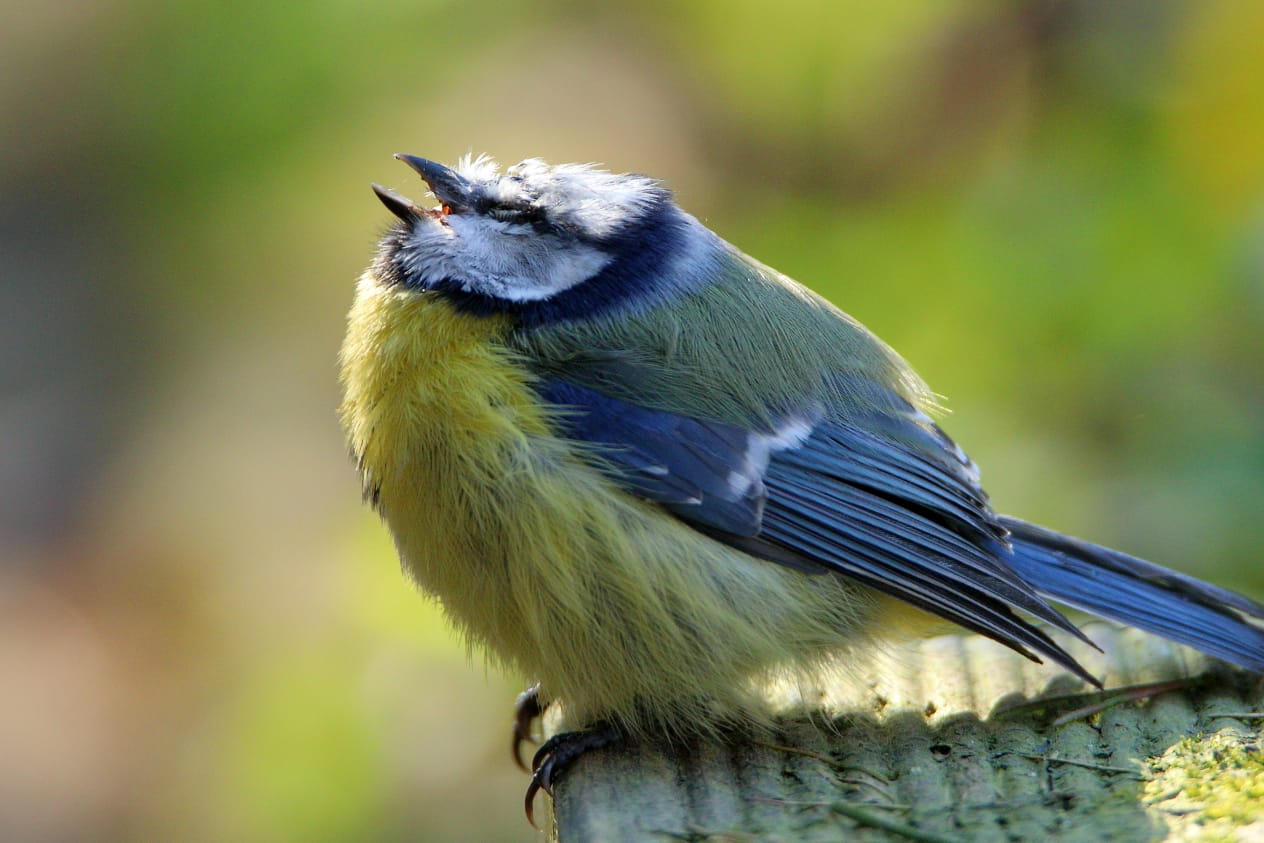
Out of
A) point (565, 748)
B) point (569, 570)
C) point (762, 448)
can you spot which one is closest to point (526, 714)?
point (565, 748)

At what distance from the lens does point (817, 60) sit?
381cm

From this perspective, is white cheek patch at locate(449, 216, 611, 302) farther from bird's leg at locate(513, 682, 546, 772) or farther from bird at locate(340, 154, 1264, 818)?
bird's leg at locate(513, 682, 546, 772)

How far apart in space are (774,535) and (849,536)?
0.12 meters

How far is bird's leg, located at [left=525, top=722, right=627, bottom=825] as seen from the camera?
210 cm

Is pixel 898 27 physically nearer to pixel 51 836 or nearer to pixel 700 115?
pixel 700 115

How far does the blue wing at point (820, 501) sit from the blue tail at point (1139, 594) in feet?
0.59

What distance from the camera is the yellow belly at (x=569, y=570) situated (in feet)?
6.81

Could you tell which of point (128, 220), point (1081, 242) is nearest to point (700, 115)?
point (1081, 242)

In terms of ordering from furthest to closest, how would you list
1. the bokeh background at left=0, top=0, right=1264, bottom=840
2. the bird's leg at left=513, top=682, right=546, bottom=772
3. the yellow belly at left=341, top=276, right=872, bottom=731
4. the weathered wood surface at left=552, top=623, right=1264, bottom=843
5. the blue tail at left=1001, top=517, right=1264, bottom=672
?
the bokeh background at left=0, top=0, right=1264, bottom=840
the bird's leg at left=513, top=682, right=546, bottom=772
the blue tail at left=1001, top=517, right=1264, bottom=672
the yellow belly at left=341, top=276, right=872, bottom=731
the weathered wood surface at left=552, top=623, right=1264, bottom=843

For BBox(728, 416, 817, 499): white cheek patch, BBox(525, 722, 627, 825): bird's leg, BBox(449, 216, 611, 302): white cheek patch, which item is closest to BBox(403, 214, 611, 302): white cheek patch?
BBox(449, 216, 611, 302): white cheek patch

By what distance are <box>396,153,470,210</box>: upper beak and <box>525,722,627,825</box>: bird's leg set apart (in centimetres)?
94

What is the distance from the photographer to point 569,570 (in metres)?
2.06

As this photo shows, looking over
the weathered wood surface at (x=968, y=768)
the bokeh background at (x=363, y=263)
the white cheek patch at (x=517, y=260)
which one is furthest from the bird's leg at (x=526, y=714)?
the white cheek patch at (x=517, y=260)

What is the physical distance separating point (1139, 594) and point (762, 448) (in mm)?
707
